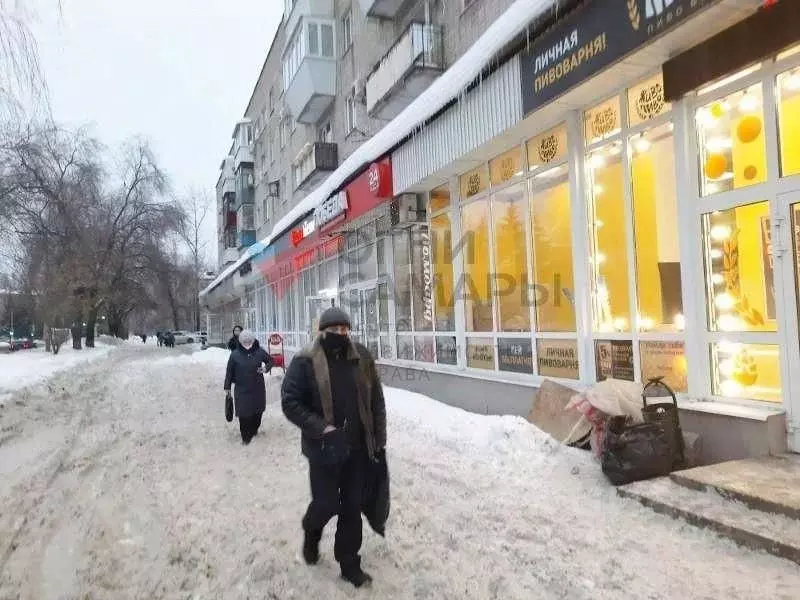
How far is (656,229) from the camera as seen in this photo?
253 inches

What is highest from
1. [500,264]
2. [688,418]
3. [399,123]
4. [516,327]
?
[399,123]

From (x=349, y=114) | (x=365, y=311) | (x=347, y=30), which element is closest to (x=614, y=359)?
(x=365, y=311)

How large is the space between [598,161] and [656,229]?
117 cm

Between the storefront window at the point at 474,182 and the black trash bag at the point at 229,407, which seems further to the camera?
the storefront window at the point at 474,182

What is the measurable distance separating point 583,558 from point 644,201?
411 cm

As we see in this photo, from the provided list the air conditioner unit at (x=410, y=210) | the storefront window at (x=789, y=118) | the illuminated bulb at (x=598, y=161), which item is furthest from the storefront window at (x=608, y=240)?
the air conditioner unit at (x=410, y=210)

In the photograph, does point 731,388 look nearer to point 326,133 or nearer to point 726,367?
point 726,367

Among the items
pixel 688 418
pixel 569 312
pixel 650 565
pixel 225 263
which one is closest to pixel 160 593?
pixel 650 565

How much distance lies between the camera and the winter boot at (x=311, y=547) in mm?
3729

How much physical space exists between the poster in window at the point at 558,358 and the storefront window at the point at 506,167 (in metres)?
2.43

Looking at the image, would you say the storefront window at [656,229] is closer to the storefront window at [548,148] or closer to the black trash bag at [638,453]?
the storefront window at [548,148]

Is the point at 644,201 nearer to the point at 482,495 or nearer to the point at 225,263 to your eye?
the point at 482,495

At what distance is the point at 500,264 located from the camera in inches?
360

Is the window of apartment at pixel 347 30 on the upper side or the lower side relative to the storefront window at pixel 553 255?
upper
